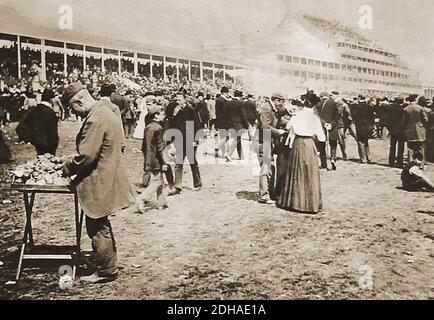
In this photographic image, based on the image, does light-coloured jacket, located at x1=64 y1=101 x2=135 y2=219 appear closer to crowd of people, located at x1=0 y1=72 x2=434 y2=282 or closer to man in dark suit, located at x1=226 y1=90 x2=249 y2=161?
crowd of people, located at x1=0 y1=72 x2=434 y2=282

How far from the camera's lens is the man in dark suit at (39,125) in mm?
5676

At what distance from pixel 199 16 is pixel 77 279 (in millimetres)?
3455

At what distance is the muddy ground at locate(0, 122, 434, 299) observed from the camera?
368 cm

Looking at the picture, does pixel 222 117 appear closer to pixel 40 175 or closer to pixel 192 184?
pixel 192 184

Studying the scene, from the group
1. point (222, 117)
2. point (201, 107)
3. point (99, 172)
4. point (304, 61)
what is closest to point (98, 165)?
point (99, 172)

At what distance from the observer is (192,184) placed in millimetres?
7383

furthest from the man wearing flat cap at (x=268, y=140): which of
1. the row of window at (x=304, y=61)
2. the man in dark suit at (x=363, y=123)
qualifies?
the row of window at (x=304, y=61)

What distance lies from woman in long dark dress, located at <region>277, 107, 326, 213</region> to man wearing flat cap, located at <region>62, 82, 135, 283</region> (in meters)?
2.63

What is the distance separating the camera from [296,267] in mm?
4043

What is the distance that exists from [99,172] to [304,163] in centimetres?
287

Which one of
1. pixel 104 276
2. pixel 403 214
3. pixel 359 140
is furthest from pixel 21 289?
pixel 359 140

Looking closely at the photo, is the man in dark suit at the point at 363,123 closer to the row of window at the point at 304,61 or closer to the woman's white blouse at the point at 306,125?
the woman's white blouse at the point at 306,125

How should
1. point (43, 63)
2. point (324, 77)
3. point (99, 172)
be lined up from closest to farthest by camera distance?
point (99, 172) < point (43, 63) < point (324, 77)
